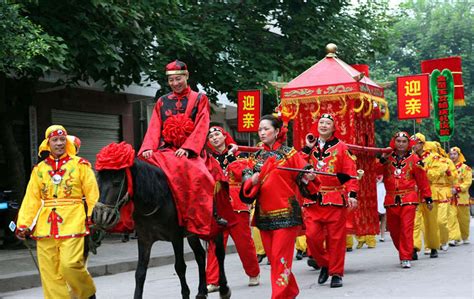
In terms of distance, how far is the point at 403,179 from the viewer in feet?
38.7

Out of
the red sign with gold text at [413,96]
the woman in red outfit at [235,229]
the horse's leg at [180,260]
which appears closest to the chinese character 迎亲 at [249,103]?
the red sign with gold text at [413,96]

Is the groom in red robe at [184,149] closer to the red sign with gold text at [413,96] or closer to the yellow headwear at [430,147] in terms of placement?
the yellow headwear at [430,147]

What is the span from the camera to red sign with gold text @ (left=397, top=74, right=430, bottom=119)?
16750 mm

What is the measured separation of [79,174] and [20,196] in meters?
8.94

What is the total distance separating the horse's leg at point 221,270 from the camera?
29.0 ft

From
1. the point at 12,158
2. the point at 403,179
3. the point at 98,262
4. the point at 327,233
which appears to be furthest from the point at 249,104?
the point at 327,233

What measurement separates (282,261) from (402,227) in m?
4.45

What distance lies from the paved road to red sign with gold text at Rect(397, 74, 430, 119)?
12.1ft

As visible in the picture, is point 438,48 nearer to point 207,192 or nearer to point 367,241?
point 367,241

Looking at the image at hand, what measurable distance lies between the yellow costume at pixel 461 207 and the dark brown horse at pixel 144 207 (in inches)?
346

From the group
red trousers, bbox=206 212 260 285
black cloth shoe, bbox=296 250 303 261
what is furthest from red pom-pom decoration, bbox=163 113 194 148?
black cloth shoe, bbox=296 250 303 261

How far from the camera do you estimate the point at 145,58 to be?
56.4 feet

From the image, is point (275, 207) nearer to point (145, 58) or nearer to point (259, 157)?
point (259, 157)

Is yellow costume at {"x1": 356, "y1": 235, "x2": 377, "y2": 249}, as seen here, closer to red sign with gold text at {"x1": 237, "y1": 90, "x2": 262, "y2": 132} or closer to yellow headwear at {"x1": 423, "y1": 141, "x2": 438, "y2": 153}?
yellow headwear at {"x1": 423, "y1": 141, "x2": 438, "y2": 153}
